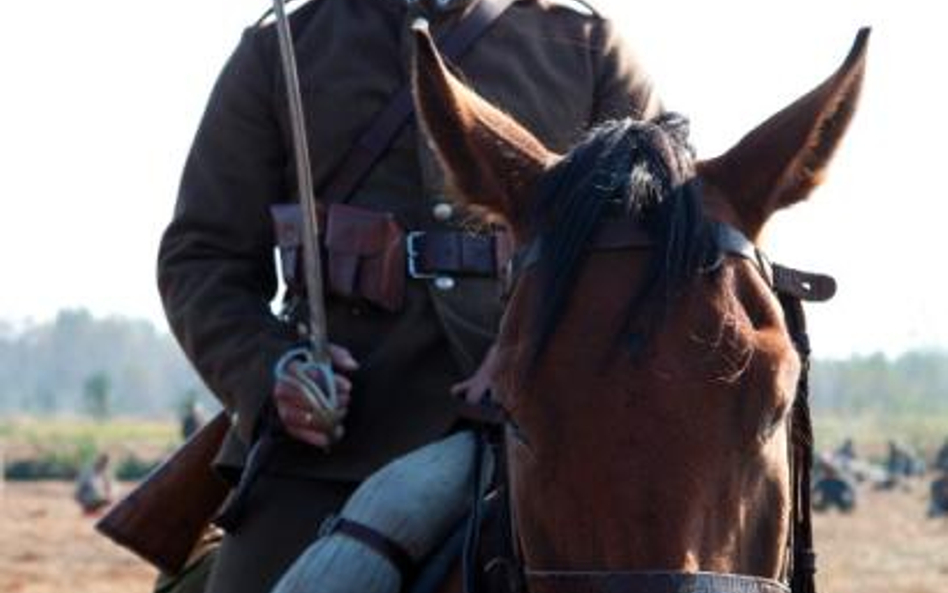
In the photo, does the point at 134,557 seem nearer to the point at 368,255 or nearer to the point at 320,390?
the point at 368,255

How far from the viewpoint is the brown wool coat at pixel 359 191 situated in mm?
5543

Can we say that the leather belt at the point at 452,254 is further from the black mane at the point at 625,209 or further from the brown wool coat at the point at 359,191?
the black mane at the point at 625,209

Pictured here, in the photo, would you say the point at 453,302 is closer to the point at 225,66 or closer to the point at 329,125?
the point at 329,125

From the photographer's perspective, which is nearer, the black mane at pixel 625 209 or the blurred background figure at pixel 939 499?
the black mane at pixel 625 209

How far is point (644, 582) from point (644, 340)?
46cm

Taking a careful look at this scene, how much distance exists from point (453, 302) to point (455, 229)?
187 mm

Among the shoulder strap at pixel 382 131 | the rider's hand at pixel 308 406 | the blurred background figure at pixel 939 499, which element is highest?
the shoulder strap at pixel 382 131

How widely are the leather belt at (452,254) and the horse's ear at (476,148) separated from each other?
0.92 metres

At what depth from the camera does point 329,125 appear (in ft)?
18.8

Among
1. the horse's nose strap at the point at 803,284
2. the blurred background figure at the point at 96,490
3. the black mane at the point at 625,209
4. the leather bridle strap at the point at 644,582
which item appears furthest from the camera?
the blurred background figure at the point at 96,490

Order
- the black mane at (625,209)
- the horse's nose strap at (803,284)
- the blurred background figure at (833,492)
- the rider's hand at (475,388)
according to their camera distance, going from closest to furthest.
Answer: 1. the black mane at (625,209)
2. the horse's nose strap at (803,284)
3. the rider's hand at (475,388)
4. the blurred background figure at (833,492)

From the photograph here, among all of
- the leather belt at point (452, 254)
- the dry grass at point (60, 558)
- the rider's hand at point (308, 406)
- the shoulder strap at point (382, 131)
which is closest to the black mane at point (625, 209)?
the leather belt at point (452, 254)

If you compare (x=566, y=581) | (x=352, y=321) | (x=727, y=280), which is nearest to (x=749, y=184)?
(x=727, y=280)

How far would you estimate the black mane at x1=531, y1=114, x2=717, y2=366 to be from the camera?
4180 millimetres
